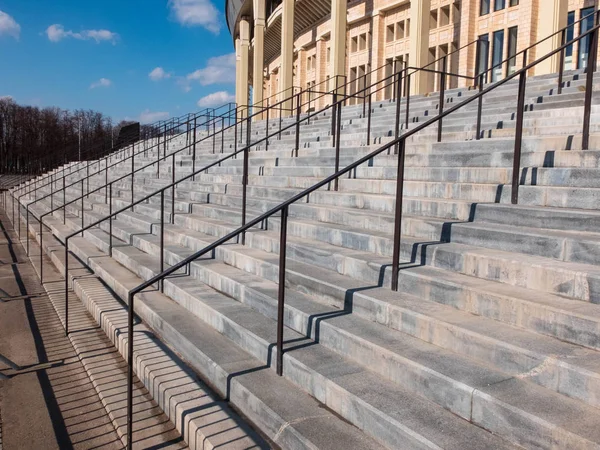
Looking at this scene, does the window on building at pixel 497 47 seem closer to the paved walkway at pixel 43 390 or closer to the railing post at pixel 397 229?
the railing post at pixel 397 229

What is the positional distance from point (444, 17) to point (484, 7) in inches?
98.4

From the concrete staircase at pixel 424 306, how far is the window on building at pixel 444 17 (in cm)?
2137

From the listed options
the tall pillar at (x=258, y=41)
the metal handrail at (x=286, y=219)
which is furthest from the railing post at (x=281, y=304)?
the tall pillar at (x=258, y=41)

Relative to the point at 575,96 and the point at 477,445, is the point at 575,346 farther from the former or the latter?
the point at 575,96

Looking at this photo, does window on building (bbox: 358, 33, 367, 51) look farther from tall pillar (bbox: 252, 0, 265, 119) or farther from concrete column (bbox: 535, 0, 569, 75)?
concrete column (bbox: 535, 0, 569, 75)

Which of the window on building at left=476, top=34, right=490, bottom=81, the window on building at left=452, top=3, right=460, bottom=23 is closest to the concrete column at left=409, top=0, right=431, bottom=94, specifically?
the window on building at left=476, top=34, right=490, bottom=81

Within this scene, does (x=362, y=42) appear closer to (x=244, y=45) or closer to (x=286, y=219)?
(x=244, y=45)

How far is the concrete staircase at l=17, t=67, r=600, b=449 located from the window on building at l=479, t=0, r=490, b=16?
19.6 m

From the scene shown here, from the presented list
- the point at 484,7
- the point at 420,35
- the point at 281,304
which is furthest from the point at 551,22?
the point at 281,304

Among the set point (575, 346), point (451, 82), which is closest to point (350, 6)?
point (451, 82)

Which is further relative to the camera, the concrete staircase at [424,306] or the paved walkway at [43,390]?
the paved walkway at [43,390]

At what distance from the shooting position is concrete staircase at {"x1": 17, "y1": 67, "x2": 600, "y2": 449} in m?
2.74

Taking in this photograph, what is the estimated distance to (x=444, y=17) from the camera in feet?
88.6

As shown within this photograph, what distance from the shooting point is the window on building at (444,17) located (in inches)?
1058
